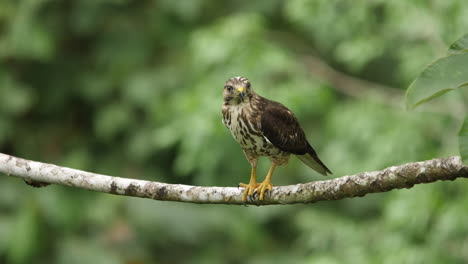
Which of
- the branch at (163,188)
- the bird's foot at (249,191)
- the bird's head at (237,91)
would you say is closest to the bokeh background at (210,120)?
the bird's head at (237,91)

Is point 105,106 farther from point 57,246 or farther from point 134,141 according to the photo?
point 57,246

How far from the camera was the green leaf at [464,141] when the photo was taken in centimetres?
210

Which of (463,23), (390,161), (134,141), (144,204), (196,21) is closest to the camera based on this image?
(463,23)

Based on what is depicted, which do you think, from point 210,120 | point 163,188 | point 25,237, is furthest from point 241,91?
point 25,237

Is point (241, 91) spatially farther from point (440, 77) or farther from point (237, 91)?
point (440, 77)

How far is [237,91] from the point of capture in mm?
3730

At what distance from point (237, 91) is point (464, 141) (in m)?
1.76

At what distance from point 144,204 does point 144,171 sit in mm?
550

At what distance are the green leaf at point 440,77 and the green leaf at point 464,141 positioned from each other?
0.53ft

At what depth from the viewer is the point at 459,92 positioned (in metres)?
5.92

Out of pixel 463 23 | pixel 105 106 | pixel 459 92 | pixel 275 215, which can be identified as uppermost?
pixel 463 23

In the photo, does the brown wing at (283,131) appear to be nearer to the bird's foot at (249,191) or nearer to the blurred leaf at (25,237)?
the bird's foot at (249,191)

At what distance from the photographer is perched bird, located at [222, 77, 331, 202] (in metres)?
3.71

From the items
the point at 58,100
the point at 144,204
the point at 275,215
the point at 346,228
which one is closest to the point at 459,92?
the point at 346,228
